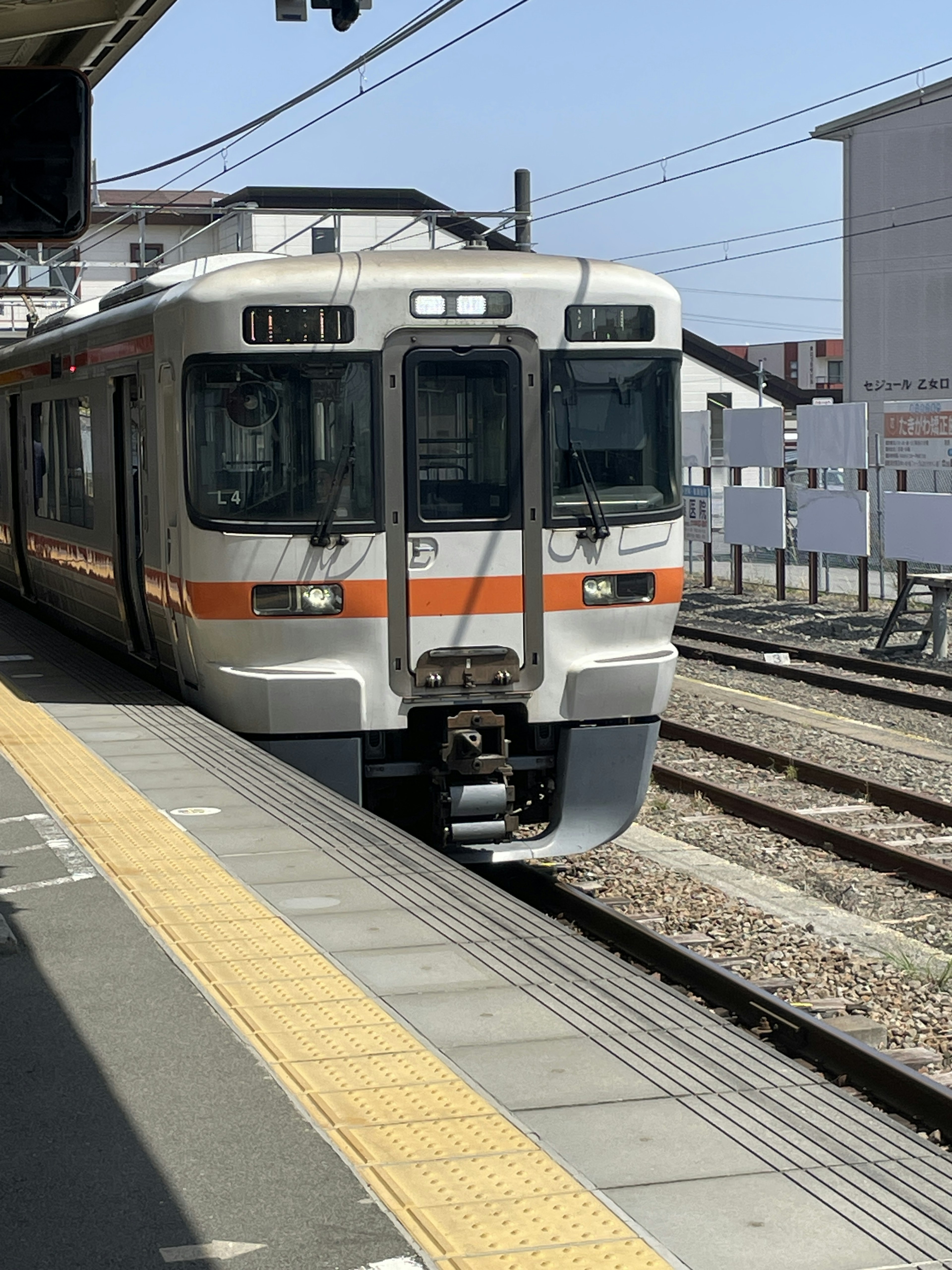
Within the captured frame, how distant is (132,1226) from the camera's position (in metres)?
3.14

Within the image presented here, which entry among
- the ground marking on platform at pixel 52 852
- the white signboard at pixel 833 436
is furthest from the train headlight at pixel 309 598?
the white signboard at pixel 833 436

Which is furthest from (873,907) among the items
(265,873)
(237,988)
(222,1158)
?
(222,1158)

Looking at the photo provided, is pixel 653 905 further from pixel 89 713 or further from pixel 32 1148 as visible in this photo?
pixel 32 1148

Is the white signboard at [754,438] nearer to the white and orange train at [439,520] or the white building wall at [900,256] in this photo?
the white and orange train at [439,520]

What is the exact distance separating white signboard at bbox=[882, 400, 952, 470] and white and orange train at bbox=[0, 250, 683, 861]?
1100 cm

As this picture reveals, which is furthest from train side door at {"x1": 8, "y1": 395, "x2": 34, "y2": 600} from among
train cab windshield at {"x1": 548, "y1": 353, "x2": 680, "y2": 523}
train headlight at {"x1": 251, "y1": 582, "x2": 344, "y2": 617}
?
train cab windshield at {"x1": 548, "y1": 353, "x2": 680, "y2": 523}

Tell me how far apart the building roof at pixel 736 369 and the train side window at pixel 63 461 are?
3503cm

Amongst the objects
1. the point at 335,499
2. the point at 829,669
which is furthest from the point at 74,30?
the point at 829,669

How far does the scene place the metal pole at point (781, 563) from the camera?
21203mm

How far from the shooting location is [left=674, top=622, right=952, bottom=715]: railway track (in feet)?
46.4

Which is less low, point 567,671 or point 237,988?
point 567,671

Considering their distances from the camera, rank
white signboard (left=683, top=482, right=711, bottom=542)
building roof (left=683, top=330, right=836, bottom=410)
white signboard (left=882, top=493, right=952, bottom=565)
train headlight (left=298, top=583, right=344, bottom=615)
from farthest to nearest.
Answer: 1. building roof (left=683, top=330, right=836, bottom=410)
2. white signboard (left=683, top=482, right=711, bottom=542)
3. white signboard (left=882, top=493, right=952, bottom=565)
4. train headlight (left=298, top=583, right=344, bottom=615)

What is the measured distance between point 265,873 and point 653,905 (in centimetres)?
268

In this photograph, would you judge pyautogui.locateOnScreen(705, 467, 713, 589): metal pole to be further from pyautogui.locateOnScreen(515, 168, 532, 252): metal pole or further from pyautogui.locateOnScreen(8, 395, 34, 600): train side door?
pyautogui.locateOnScreen(8, 395, 34, 600): train side door
